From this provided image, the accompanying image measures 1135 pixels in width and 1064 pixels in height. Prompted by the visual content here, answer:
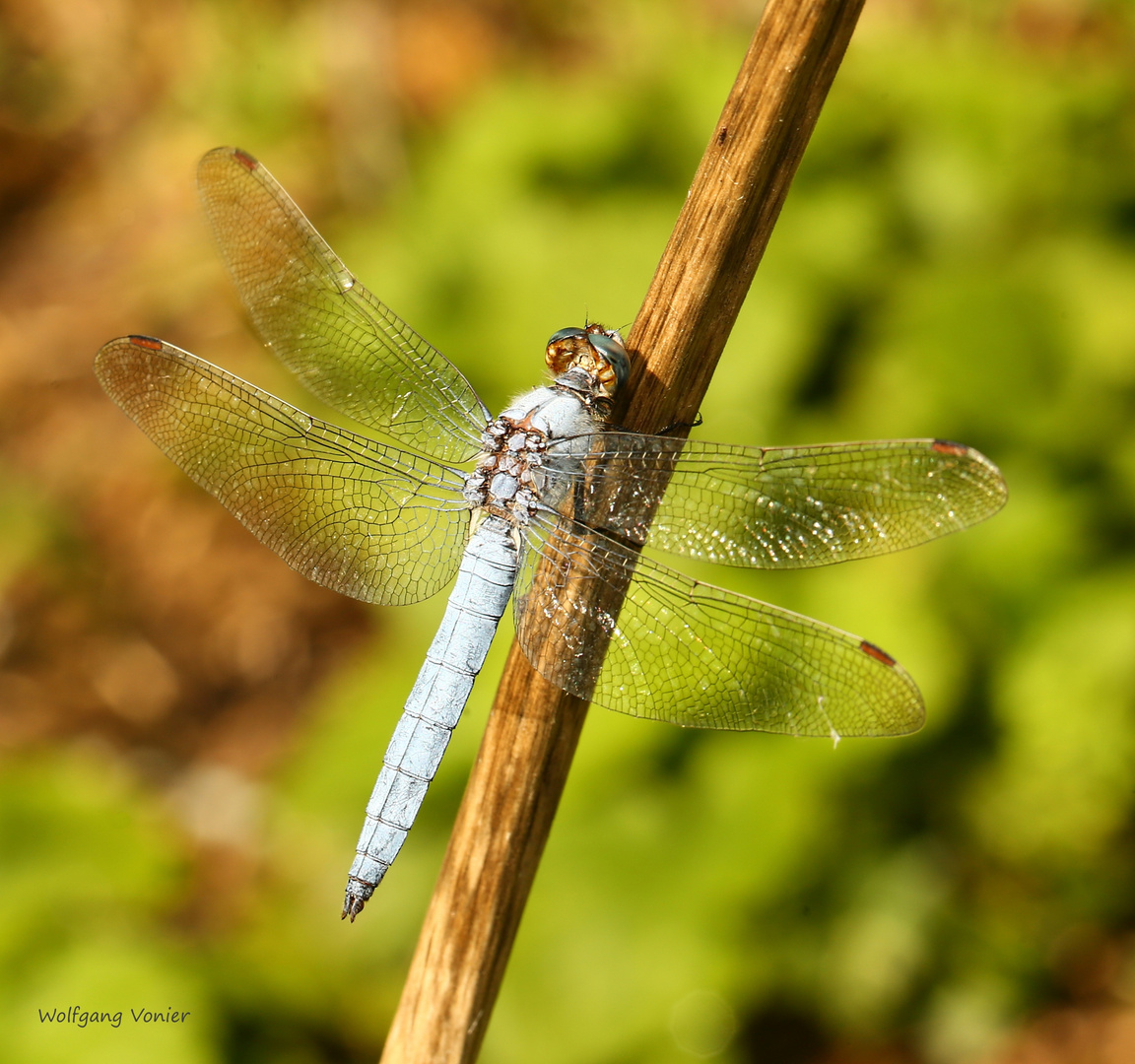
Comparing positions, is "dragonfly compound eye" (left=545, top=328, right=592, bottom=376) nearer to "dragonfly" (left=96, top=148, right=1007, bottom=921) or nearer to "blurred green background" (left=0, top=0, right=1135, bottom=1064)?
"dragonfly" (left=96, top=148, right=1007, bottom=921)

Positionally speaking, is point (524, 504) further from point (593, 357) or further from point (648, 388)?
point (648, 388)

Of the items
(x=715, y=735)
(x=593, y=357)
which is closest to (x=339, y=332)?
(x=593, y=357)

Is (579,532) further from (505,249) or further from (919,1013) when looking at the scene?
(919,1013)

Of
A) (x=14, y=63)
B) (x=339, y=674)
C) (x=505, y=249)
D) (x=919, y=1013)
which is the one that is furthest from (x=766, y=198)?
(x=14, y=63)

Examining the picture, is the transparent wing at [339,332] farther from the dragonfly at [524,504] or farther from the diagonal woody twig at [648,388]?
the diagonal woody twig at [648,388]

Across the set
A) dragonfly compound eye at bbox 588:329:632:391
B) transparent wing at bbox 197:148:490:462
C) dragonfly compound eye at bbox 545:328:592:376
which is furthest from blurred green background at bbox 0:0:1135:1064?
dragonfly compound eye at bbox 588:329:632:391

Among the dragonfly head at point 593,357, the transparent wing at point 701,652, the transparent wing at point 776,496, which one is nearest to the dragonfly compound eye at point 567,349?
the dragonfly head at point 593,357

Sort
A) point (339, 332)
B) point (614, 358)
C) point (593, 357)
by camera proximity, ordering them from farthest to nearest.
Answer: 1. point (339, 332)
2. point (593, 357)
3. point (614, 358)
